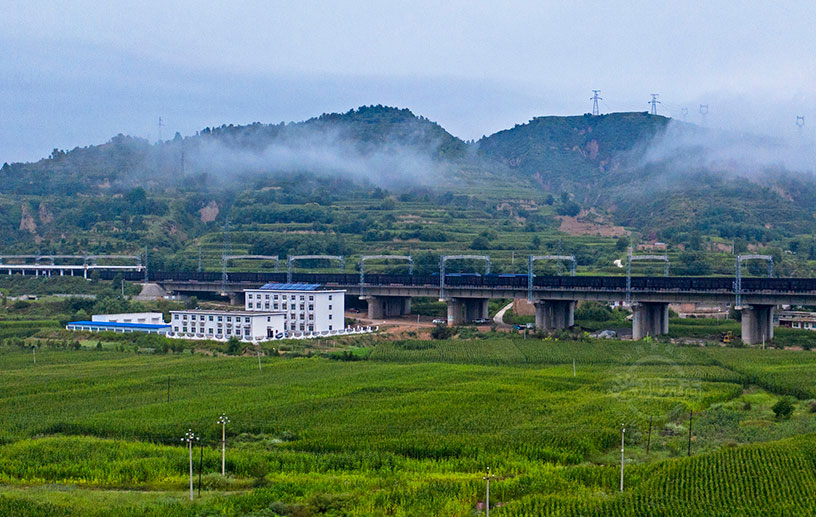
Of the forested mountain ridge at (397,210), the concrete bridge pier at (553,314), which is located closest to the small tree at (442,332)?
the concrete bridge pier at (553,314)

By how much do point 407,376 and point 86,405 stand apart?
1905cm

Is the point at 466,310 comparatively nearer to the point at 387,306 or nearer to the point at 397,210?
the point at 387,306

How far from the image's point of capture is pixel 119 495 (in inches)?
1208

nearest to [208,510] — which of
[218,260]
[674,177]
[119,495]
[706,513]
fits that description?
[119,495]

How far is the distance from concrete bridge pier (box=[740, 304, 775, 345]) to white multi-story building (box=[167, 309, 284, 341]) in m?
38.6

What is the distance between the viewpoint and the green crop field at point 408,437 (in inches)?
1181

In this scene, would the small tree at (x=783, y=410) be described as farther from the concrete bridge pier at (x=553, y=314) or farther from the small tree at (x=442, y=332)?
the concrete bridge pier at (x=553, y=314)

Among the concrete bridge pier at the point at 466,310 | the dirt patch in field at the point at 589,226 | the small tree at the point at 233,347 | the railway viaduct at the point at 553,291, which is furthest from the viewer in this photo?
the dirt patch in field at the point at 589,226

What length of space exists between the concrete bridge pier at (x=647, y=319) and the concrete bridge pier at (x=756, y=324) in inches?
280

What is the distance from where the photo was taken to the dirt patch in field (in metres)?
→ 159

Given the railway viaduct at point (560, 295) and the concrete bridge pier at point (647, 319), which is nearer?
the railway viaduct at point (560, 295)

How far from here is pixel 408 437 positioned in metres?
38.4

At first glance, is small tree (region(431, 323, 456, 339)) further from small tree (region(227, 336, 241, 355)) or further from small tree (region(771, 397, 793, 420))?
small tree (region(771, 397, 793, 420))

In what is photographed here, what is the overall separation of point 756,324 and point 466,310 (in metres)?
28.7
